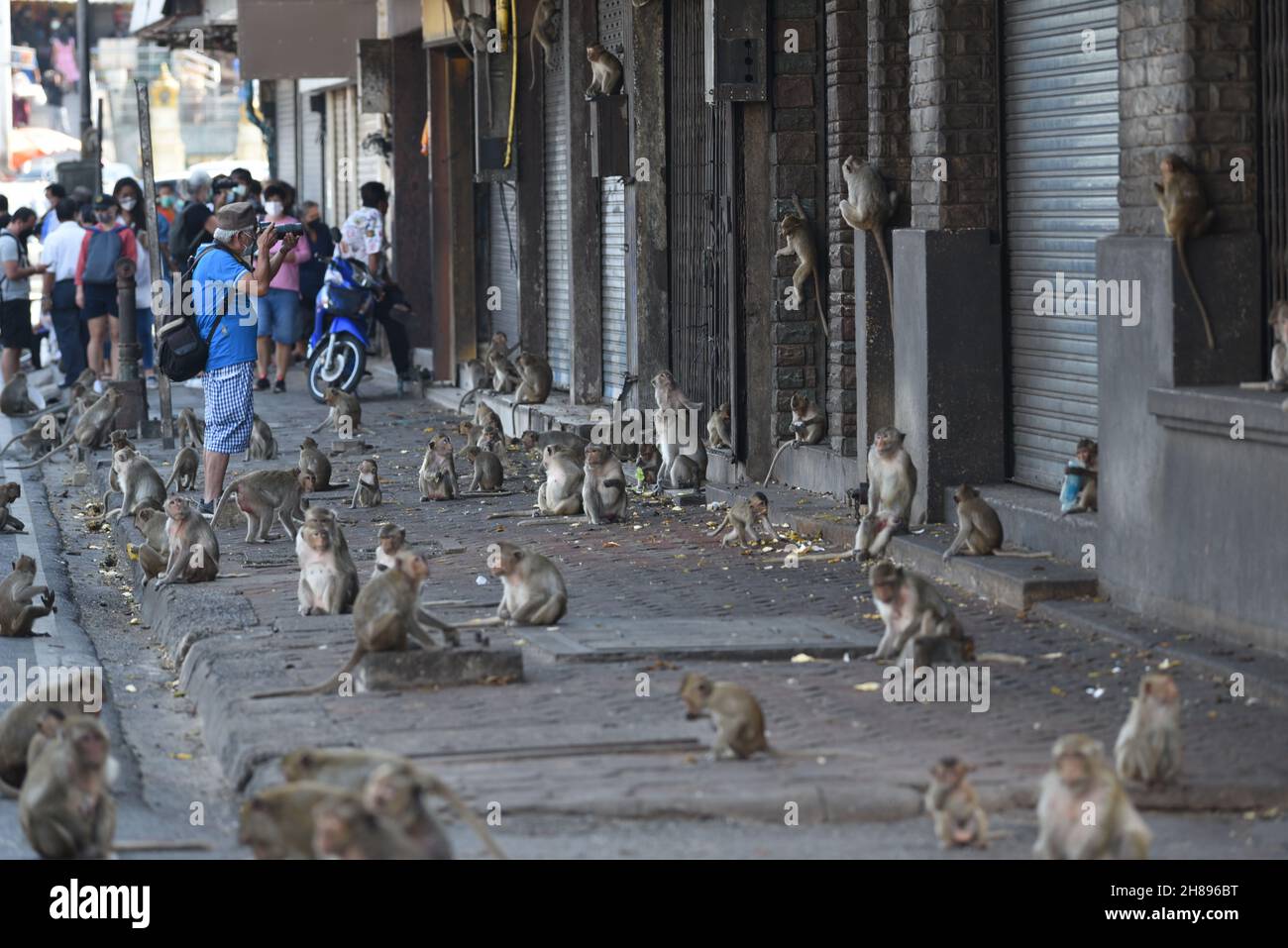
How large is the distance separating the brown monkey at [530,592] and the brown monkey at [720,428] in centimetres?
513

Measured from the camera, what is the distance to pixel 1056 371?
11.5 metres

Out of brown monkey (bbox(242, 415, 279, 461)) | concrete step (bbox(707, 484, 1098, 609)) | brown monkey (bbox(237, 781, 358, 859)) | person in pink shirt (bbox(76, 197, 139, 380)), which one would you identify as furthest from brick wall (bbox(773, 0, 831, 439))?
person in pink shirt (bbox(76, 197, 139, 380))

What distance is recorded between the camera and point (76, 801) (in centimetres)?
624

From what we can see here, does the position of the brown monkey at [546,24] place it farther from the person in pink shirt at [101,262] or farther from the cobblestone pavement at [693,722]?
the cobblestone pavement at [693,722]

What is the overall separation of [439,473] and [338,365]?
7428mm

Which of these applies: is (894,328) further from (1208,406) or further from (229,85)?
(229,85)

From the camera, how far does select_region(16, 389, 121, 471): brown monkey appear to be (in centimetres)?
1852

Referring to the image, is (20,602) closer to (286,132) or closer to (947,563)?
(947,563)

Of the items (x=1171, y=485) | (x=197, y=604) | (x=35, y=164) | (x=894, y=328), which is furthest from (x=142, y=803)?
(x=35, y=164)

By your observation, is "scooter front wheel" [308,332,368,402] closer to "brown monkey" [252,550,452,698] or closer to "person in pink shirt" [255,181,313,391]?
"person in pink shirt" [255,181,313,391]

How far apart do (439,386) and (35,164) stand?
148ft

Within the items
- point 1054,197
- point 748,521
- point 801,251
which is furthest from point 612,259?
point 1054,197

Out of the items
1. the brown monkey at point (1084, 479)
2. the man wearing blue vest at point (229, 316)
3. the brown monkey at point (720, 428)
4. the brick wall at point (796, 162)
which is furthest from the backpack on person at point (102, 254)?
the brown monkey at point (1084, 479)

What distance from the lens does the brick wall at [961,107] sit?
1178cm
